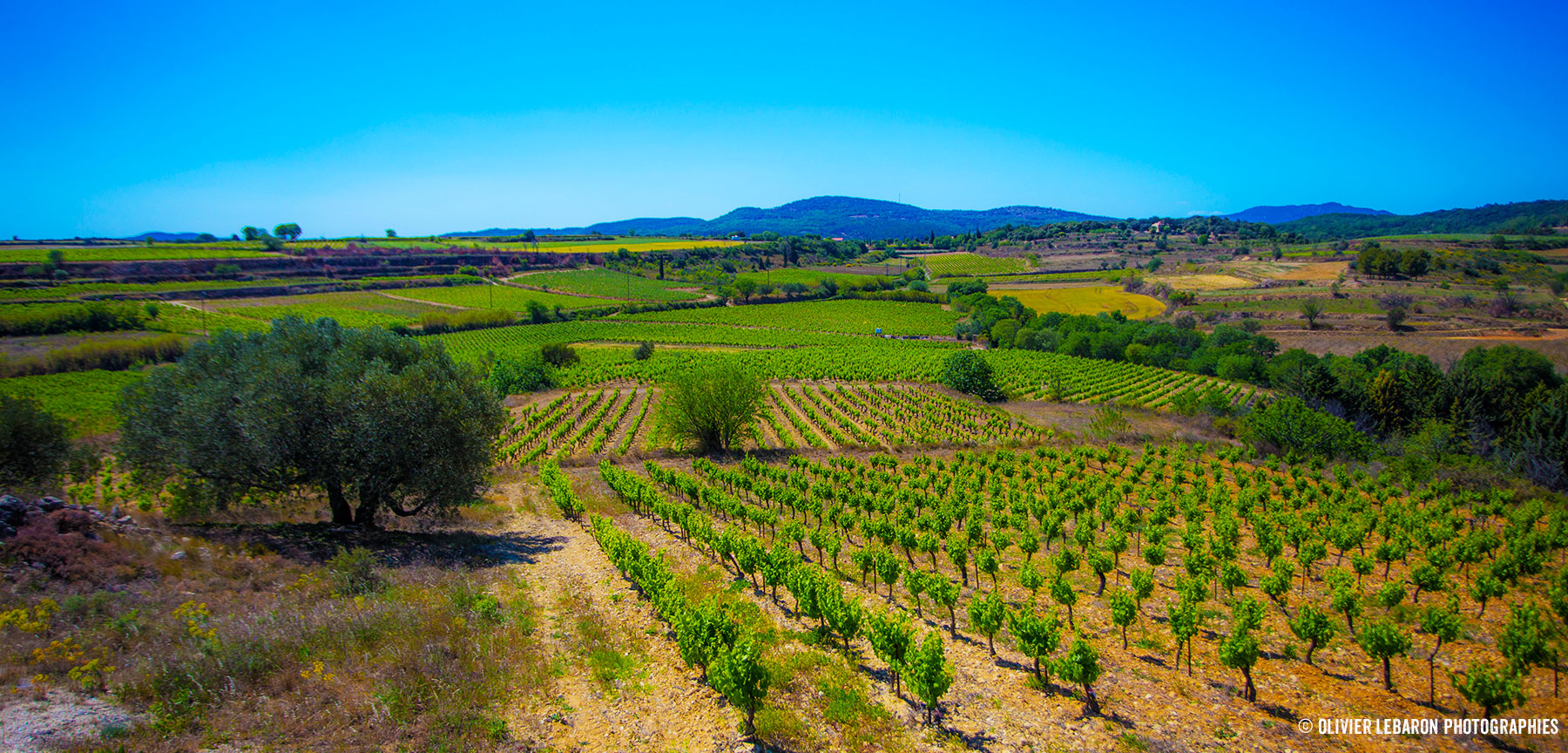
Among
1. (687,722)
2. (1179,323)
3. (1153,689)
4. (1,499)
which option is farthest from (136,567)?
(1179,323)

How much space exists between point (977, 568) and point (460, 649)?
564 inches

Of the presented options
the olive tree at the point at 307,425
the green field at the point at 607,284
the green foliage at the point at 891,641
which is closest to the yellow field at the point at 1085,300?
the green field at the point at 607,284

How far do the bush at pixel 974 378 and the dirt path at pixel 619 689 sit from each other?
47512 mm

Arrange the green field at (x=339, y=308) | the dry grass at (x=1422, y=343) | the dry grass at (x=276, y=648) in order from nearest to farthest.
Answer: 1. the dry grass at (x=276, y=648)
2. the dry grass at (x=1422, y=343)
3. the green field at (x=339, y=308)

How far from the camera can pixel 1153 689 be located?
13000 mm

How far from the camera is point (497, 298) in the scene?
124 m

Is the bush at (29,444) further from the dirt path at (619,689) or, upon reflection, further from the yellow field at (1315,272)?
the yellow field at (1315,272)

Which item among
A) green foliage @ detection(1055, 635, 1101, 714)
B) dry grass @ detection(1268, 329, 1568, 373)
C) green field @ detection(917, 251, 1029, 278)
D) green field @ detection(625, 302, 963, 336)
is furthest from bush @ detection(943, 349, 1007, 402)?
green field @ detection(917, 251, 1029, 278)

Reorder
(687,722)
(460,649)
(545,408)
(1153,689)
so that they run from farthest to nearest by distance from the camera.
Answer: (545,408) < (1153,689) < (460,649) < (687,722)

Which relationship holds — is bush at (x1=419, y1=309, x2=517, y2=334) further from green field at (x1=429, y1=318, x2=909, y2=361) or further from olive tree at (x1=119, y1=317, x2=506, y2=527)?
olive tree at (x1=119, y1=317, x2=506, y2=527)

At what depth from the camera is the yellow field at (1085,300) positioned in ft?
355

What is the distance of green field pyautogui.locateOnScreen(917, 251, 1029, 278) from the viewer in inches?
6506

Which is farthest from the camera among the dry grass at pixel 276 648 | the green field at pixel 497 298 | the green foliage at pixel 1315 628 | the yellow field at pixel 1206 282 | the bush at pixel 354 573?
the yellow field at pixel 1206 282

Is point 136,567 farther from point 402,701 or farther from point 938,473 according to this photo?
point 938,473
